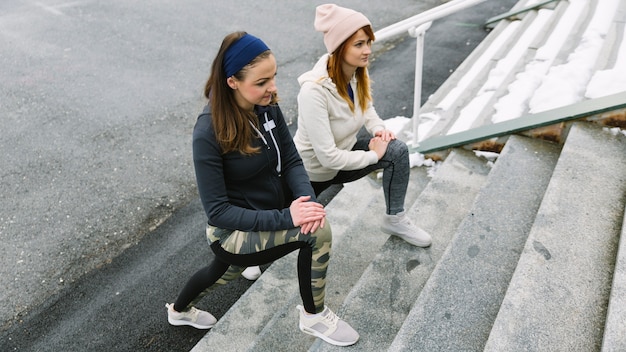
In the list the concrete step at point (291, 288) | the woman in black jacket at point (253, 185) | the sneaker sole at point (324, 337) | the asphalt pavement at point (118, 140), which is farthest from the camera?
the asphalt pavement at point (118, 140)

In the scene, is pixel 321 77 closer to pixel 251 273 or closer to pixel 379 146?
pixel 379 146

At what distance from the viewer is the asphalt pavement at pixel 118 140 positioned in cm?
292

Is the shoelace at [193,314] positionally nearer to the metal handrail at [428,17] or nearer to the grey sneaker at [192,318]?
the grey sneaker at [192,318]

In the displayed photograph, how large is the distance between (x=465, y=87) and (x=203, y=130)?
357 cm

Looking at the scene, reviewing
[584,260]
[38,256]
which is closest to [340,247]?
[584,260]

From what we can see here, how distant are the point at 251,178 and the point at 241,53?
563 mm

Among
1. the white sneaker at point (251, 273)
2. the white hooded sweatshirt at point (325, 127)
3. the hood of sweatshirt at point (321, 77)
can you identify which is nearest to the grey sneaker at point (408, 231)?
the white hooded sweatshirt at point (325, 127)

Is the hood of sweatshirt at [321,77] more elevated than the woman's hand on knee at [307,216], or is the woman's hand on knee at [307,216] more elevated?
the hood of sweatshirt at [321,77]

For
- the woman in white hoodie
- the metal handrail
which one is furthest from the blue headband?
the metal handrail

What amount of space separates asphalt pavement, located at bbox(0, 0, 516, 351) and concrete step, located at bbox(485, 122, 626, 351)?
65.7 inches

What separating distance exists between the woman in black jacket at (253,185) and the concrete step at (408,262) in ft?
0.40

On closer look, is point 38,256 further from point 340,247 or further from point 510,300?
point 510,300

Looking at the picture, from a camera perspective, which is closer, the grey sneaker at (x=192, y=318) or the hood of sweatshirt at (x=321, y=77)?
the hood of sweatshirt at (x=321, y=77)

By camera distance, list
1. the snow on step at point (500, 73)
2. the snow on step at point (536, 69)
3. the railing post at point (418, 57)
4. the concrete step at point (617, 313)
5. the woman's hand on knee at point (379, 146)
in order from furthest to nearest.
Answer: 1. the snow on step at point (500, 73)
2. the snow on step at point (536, 69)
3. the railing post at point (418, 57)
4. the woman's hand on knee at point (379, 146)
5. the concrete step at point (617, 313)
